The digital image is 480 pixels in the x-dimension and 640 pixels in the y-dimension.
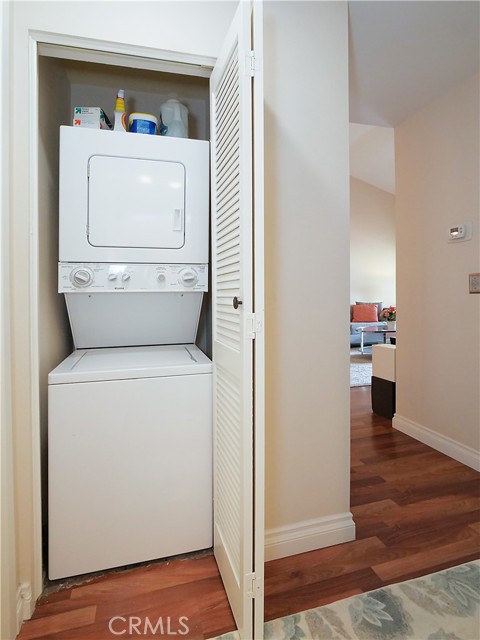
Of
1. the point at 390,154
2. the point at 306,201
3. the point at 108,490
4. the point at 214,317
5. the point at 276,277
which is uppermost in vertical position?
the point at 390,154

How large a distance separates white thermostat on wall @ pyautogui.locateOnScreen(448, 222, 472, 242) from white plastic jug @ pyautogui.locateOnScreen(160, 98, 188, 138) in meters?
1.90

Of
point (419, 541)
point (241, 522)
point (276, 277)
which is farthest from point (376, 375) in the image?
point (241, 522)

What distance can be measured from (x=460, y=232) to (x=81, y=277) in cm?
238

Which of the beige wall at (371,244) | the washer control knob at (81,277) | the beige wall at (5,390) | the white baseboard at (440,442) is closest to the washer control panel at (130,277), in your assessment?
the washer control knob at (81,277)

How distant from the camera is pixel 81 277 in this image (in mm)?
1514

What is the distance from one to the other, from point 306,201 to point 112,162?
854mm

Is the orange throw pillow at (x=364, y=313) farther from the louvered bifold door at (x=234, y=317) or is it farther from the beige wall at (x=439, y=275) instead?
the louvered bifold door at (x=234, y=317)

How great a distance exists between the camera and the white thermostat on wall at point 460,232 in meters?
2.38

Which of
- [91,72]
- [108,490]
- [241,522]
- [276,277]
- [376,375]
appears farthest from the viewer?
[376,375]

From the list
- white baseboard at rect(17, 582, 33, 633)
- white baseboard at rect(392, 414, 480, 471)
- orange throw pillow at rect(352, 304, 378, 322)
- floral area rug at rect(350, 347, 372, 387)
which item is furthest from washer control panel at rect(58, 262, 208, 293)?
orange throw pillow at rect(352, 304, 378, 322)

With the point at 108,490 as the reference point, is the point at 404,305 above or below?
above

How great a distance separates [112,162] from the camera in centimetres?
153

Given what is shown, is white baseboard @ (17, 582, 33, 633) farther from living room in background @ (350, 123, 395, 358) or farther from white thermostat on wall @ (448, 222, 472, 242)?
living room in background @ (350, 123, 395, 358)

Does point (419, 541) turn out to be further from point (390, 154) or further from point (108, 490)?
point (390, 154)
